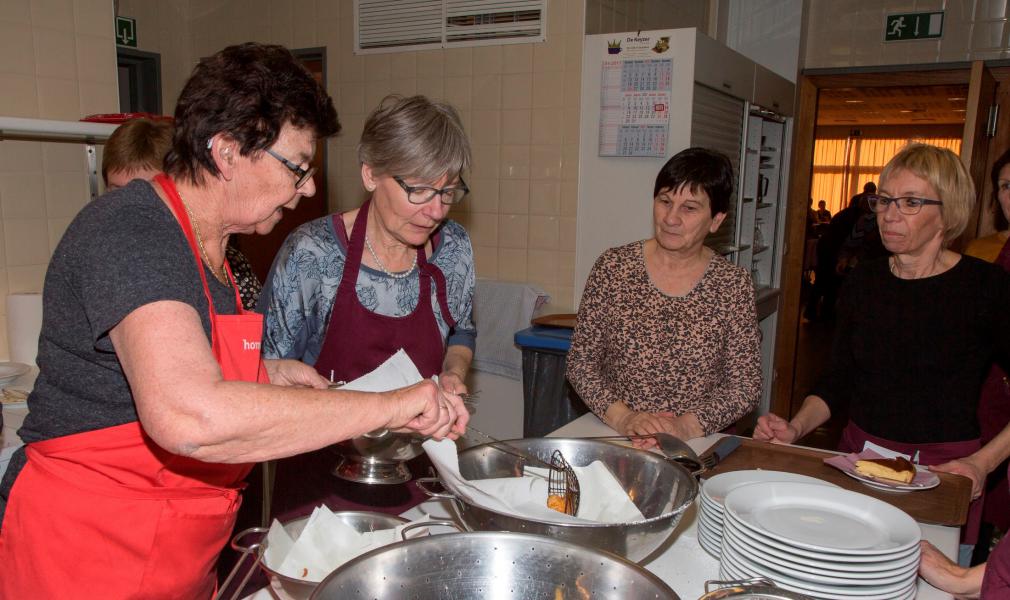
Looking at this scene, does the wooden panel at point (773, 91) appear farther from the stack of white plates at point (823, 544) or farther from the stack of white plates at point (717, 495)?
the stack of white plates at point (823, 544)

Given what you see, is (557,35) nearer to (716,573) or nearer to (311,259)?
(311,259)

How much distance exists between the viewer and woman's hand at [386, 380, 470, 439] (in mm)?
1114

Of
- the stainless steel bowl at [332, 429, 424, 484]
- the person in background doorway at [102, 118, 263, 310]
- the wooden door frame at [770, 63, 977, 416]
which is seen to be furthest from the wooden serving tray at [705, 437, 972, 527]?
the wooden door frame at [770, 63, 977, 416]

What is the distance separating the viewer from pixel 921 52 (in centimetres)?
464

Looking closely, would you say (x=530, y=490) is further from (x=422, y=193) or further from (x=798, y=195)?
(x=798, y=195)

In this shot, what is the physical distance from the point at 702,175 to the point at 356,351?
1.13m

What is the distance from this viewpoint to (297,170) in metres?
1.22

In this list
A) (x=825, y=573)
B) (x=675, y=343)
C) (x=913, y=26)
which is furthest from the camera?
(x=913, y=26)

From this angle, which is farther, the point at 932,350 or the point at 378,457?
the point at 932,350

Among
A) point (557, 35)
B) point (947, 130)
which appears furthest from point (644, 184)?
point (947, 130)

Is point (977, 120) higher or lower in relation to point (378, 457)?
higher

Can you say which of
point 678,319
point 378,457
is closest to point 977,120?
point 678,319

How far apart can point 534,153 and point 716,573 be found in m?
2.88

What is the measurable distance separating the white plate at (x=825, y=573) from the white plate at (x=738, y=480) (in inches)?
9.4
